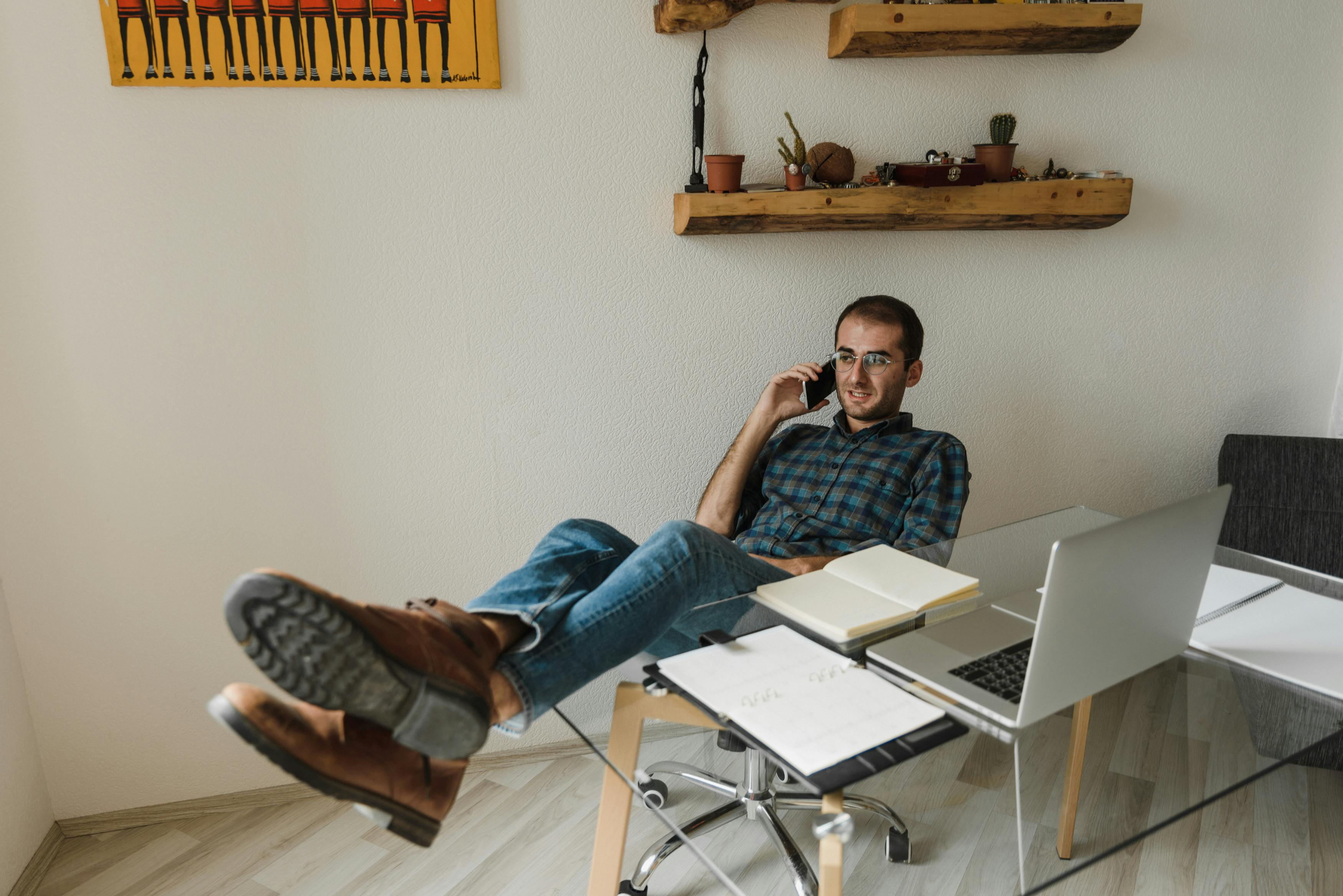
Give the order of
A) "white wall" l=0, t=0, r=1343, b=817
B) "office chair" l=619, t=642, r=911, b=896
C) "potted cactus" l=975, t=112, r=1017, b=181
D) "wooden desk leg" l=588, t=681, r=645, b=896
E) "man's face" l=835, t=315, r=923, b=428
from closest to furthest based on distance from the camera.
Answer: "wooden desk leg" l=588, t=681, r=645, b=896, "office chair" l=619, t=642, r=911, b=896, "white wall" l=0, t=0, r=1343, b=817, "man's face" l=835, t=315, r=923, b=428, "potted cactus" l=975, t=112, r=1017, b=181

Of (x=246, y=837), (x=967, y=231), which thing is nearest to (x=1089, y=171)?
(x=967, y=231)

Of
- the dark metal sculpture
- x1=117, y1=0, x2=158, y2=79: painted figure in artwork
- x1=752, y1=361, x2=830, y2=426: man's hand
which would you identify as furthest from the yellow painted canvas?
x1=752, y1=361, x2=830, y2=426: man's hand

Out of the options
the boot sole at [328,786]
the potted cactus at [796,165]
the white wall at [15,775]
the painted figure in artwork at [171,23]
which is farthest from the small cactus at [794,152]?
the white wall at [15,775]

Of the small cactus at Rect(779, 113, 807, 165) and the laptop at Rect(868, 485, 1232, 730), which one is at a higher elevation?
the small cactus at Rect(779, 113, 807, 165)

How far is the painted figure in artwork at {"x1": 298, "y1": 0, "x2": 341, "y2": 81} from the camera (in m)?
1.66

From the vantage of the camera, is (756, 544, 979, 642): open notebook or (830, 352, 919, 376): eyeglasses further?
(830, 352, 919, 376): eyeglasses

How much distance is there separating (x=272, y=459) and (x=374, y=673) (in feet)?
3.42

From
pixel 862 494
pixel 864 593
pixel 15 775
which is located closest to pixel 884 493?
pixel 862 494

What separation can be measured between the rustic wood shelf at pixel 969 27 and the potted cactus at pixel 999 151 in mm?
161

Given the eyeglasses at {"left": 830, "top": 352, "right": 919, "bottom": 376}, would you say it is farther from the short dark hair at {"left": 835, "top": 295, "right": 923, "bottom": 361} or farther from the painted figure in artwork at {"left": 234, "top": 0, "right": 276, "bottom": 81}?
the painted figure in artwork at {"left": 234, "top": 0, "right": 276, "bottom": 81}

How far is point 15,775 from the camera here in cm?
171

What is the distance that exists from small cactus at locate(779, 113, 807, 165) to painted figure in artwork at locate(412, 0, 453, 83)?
72 cm

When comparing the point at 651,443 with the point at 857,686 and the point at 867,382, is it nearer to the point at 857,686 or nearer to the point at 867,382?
the point at 867,382

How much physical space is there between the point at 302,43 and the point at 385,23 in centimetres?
16
